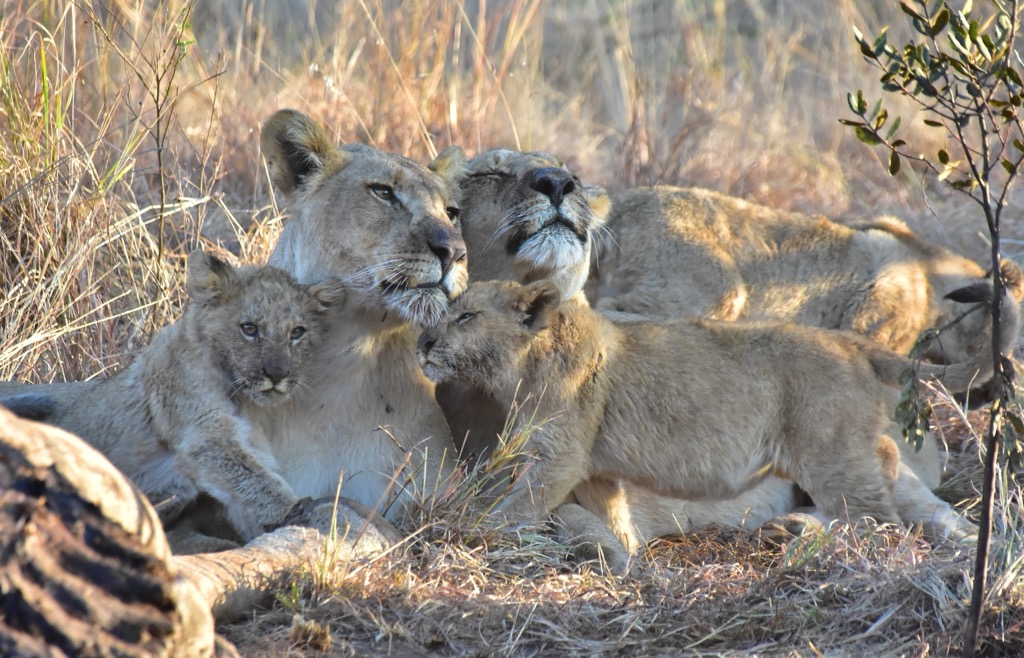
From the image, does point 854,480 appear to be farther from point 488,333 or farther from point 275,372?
point 275,372

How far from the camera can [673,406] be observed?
15.8 ft

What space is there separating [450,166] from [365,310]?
2.90ft

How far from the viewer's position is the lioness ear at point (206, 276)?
14.2 feet

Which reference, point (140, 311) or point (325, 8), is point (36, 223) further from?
point (325, 8)

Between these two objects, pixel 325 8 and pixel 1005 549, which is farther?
pixel 325 8

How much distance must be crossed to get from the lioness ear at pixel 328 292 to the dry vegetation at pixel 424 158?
86 cm

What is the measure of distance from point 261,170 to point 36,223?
226 cm

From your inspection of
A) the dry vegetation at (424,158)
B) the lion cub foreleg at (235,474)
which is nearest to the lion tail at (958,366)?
the dry vegetation at (424,158)

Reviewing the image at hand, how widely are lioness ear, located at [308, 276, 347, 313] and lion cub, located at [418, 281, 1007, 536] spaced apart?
1.19 feet

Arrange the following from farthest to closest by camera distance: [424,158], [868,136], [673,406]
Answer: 1. [424,158]
2. [673,406]
3. [868,136]

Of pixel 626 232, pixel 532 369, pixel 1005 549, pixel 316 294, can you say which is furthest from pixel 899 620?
pixel 626 232

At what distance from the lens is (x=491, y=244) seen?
515 centimetres

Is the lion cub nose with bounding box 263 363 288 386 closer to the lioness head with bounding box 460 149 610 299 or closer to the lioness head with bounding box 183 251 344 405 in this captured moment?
the lioness head with bounding box 183 251 344 405

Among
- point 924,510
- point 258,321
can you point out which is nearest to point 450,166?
point 258,321
